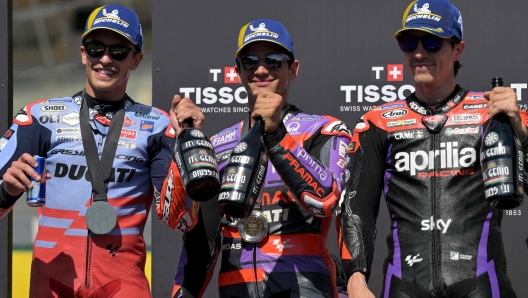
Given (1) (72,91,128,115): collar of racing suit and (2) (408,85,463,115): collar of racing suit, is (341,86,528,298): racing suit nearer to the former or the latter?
(2) (408,85,463,115): collar of racing suit

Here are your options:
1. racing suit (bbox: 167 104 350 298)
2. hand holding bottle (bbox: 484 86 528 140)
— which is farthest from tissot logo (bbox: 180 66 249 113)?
hand holding bottle (bbox: 484 86 528 140)

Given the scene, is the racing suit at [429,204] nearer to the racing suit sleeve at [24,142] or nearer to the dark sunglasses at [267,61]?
the dark sunglasses at [267,61]

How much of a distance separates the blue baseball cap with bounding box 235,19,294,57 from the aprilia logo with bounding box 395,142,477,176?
610 millimetres

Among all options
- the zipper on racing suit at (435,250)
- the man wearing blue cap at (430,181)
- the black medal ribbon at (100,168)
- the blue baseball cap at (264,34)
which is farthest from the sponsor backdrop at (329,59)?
the zipper on racing suit at (435,250)

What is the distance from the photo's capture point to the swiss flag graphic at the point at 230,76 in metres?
4.76

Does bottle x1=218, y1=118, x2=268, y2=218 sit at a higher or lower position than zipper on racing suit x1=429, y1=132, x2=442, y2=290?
higher

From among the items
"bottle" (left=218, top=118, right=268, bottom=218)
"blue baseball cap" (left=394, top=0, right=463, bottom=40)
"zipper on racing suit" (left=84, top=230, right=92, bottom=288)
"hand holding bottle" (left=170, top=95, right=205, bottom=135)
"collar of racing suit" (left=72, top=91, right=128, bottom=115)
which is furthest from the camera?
"collar of racing suit" (left=72, top=91, right=128, bottom=115)

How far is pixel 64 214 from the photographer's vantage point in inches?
138

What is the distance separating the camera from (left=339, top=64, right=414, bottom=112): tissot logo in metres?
4.61

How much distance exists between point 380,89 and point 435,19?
140 centimetres

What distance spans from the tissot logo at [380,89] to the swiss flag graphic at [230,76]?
60cm

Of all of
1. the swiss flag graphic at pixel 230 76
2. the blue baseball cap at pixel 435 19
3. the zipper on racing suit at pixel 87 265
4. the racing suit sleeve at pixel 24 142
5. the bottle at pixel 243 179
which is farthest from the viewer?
the swiss flag graphic at pixel 230 76

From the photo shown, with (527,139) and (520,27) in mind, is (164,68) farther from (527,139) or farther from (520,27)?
(527,139)

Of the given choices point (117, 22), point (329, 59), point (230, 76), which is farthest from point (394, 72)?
point (117, 22)
